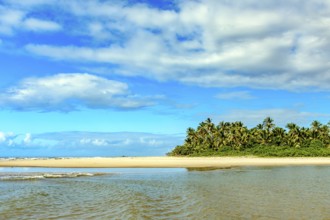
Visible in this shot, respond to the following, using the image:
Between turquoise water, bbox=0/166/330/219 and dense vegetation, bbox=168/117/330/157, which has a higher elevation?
dense vegetation, bbox=168/117/330/157

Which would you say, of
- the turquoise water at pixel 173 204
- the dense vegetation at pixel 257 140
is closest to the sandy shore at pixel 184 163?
the dense vegetation at pixel 257 140

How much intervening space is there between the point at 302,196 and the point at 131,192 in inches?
479

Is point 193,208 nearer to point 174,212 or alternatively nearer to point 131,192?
point 174,212

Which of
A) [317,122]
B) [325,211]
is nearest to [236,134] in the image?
[317,122]

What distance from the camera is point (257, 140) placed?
101875mm

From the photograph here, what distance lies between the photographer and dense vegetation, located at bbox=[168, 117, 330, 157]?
95500 mm

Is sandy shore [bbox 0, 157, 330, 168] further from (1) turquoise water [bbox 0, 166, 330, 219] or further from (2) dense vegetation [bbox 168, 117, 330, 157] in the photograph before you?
(1) turquoise water [bbox 0, 166, 330, 219]

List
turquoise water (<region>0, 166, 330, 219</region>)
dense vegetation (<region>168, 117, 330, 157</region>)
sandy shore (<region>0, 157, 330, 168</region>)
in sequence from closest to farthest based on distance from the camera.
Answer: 1. turquoise water (<region>0, 166, 330, 219</region>)
2. sandy shore (<region>0, 157, 330, 168</region>)
3. dense vegetation (<region>168, 117, 330, 157</region>)

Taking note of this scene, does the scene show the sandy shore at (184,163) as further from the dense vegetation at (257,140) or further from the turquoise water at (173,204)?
the turquoise water at (173,204)

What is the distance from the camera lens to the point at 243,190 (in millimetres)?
25875

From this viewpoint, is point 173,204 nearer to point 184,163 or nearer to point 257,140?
point 184,163

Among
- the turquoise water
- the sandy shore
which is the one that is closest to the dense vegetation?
the sandy shore

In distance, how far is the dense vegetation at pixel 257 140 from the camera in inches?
3760

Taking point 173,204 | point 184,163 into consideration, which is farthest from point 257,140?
point 173,204
